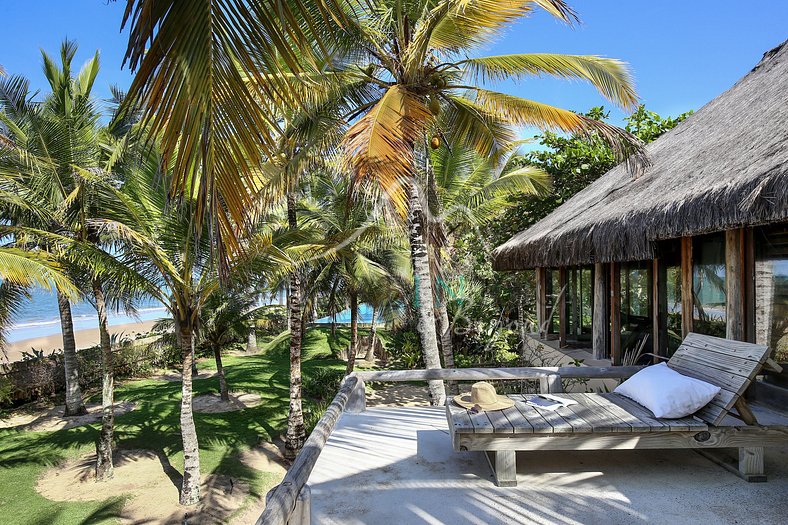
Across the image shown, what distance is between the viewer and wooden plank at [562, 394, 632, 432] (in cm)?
313

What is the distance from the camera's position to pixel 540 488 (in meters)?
3.13

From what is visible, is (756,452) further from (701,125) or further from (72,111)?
(72,111)

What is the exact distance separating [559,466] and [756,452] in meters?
1.23

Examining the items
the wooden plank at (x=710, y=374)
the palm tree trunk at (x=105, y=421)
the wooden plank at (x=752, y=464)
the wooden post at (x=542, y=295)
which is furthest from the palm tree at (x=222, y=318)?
the wooden plank at (x=752, y=464)

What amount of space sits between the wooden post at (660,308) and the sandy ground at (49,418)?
11043mm

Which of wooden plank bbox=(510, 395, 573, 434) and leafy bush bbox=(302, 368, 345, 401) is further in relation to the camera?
leafy bush bbox=(302, 368, 345, 401)

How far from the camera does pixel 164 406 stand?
38.1 feet

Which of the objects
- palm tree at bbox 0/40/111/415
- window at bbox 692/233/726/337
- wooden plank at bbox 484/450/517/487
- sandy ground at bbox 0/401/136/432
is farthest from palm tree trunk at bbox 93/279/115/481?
window at bbox 692/233/726/337

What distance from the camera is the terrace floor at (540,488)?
2.79m

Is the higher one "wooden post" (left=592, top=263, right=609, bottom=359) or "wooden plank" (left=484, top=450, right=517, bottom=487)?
"wooden post" (left=592, top=263, right=609, bottom=359)

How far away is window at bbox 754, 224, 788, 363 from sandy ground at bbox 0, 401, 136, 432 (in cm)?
1201

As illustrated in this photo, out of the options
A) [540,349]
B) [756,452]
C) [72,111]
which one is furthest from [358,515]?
[72,111]

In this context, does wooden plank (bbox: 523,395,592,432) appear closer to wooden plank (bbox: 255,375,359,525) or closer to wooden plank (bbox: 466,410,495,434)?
wooden plank (bbox: 466,410,495,434)

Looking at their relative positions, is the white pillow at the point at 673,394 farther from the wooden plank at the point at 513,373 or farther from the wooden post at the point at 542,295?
the wooden post at the point at 542,295
